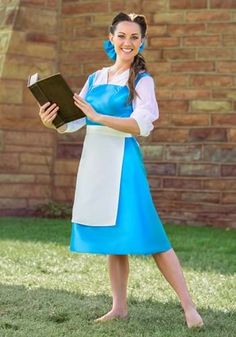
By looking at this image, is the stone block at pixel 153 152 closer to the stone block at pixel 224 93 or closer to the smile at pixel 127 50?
the stone block at pixel 224 93

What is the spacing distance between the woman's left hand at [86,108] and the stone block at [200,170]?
5001mm

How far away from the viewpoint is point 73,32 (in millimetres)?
9422

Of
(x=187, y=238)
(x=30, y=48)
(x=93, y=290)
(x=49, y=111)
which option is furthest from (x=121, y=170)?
(x=30, y=48)

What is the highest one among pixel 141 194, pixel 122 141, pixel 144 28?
pixel 144 28

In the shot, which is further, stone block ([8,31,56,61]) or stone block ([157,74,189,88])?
stone block ([8,31,56,61])

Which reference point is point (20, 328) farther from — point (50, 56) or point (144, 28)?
point (50, 56)

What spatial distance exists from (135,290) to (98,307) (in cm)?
66

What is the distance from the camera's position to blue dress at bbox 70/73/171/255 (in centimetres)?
391

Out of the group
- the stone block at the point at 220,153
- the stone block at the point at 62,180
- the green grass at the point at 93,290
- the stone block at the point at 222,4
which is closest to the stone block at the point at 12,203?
the stone block at the point at 62,180

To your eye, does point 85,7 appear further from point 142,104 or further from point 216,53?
point 142,104

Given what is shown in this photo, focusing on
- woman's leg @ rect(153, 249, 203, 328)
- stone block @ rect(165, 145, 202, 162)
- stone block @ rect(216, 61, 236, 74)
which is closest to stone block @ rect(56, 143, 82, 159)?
stone block @ rect(165, 145, 202, 162)

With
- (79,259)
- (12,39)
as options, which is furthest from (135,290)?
(12,39)

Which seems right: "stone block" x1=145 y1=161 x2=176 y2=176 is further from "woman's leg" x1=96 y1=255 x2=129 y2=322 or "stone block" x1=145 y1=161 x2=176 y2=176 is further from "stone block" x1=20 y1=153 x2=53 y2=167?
"woman's leg" x1=96 y1=255 x2=129 y2=322

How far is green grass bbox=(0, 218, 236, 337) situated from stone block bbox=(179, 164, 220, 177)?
109cm
